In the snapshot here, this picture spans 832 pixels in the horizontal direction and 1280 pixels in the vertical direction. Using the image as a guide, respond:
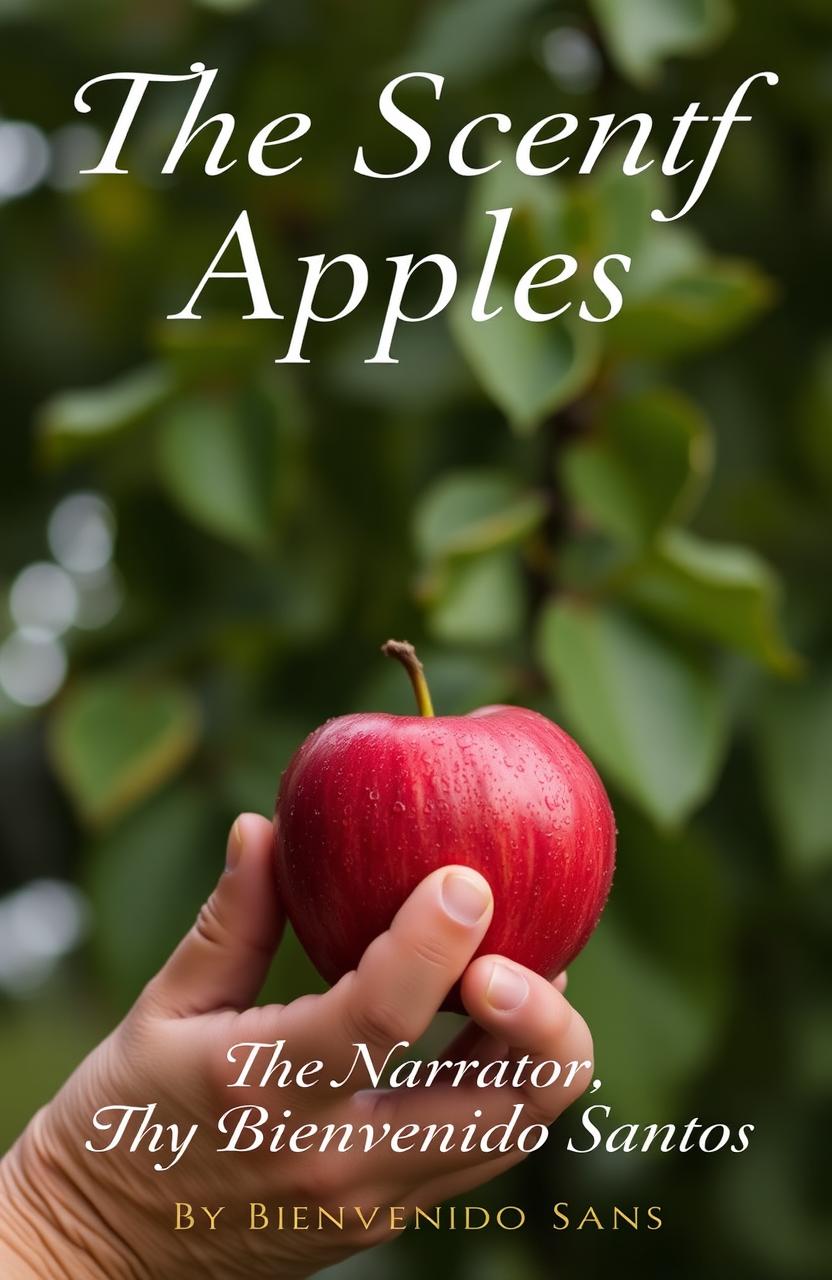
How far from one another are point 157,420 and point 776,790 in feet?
1.52

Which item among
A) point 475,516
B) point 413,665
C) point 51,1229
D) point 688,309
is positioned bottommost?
point 51,1229

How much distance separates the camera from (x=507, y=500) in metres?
0.92

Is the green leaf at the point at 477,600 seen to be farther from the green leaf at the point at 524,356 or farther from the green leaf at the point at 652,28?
the green leaf at the point at 652,28

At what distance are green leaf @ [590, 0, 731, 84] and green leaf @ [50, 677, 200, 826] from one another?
1.56 ft

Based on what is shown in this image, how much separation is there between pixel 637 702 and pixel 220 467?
1.01ft

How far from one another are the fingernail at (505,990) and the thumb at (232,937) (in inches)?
5.0

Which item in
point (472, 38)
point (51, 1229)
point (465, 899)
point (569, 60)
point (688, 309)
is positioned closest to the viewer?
point (465, 899)

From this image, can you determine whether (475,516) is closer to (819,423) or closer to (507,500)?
(507,500)

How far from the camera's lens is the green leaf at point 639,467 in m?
0.84

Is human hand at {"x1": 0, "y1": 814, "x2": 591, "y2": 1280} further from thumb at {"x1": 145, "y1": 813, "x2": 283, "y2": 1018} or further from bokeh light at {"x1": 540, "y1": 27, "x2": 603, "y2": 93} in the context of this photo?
bokeh light at {"x1": 540, "y1": 27, "x2": 603, "y2": 93}

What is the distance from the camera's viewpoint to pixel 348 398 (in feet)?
3.59

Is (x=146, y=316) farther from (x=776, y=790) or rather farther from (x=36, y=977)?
(x=36, y=977)

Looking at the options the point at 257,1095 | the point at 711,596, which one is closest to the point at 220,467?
the point at 711,596

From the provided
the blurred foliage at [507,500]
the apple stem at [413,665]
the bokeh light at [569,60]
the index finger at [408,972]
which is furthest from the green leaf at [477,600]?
the bokeh light at [569,60]
